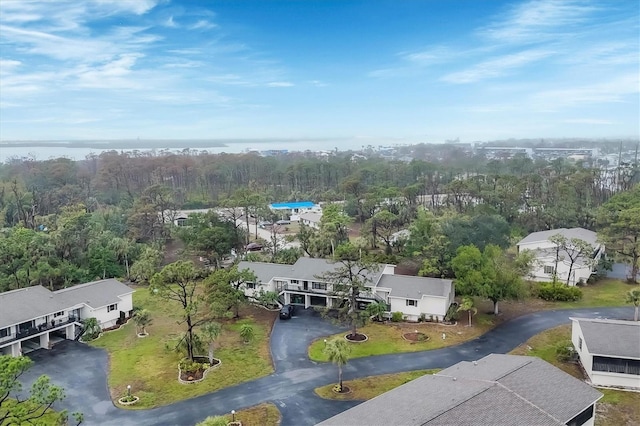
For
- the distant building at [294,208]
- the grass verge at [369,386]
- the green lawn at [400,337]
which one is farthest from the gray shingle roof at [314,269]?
the distant building at [294,208]

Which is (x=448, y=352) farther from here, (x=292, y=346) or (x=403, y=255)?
(x=403, y=255)

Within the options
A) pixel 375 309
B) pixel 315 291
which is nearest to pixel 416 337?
pixel 375 309

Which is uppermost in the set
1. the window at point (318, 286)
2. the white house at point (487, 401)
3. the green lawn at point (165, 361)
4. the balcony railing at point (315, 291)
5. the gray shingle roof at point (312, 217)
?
the white house at point (487, 401)

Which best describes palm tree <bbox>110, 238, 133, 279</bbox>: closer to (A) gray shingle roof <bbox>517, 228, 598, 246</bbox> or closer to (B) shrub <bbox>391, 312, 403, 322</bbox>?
(B) shrub <bbox>391, 312, 403, 322</bbox>

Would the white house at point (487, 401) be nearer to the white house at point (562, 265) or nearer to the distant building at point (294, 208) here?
the white house at point (562, 265)

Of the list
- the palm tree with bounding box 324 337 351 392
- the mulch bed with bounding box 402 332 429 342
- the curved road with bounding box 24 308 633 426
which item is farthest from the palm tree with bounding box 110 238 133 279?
the palm tree with bounding box 324 337 351 392

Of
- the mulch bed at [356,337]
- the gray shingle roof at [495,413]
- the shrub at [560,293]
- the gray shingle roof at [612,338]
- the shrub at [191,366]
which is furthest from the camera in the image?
the shrub at [560,293]
